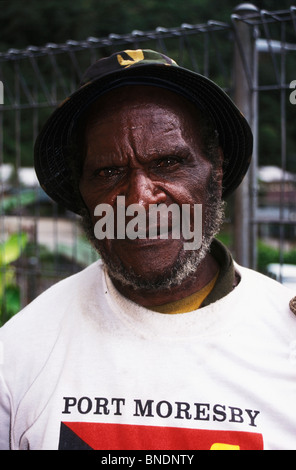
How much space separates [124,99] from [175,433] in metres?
1.03

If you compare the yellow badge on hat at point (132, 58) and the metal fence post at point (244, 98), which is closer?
the yellow badge on hat at point (132, 58)

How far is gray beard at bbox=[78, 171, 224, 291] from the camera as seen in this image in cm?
159

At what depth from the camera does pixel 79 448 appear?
1510 millimetres

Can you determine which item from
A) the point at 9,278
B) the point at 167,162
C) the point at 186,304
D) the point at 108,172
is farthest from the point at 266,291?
the point at 9,278

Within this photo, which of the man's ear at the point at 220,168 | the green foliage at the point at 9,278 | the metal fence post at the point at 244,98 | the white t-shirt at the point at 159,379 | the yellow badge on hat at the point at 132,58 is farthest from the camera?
the green foliage at the point at 9,278

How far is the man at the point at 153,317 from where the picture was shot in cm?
150

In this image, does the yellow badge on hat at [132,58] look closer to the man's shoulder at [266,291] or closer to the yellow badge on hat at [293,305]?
the man's shoulder at [266,291]

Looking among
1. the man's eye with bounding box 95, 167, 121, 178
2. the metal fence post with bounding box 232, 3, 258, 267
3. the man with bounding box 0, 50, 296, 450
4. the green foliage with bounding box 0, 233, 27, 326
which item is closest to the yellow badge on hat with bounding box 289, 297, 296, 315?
the man with bounding box 0, 50, 296, 450

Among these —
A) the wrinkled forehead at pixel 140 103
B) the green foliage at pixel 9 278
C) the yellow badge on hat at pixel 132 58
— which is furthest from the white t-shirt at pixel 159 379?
the green foliage at pixel 9 278

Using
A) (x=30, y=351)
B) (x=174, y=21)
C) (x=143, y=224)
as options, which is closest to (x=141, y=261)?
(x=143, y=224)

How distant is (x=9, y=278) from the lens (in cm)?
529

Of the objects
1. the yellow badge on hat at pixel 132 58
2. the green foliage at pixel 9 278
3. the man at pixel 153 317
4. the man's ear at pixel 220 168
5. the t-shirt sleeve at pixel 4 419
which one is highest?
the green foliage at pixel 9 278

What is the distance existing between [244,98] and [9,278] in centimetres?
324

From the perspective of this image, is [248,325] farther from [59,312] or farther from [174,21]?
[174,21]
